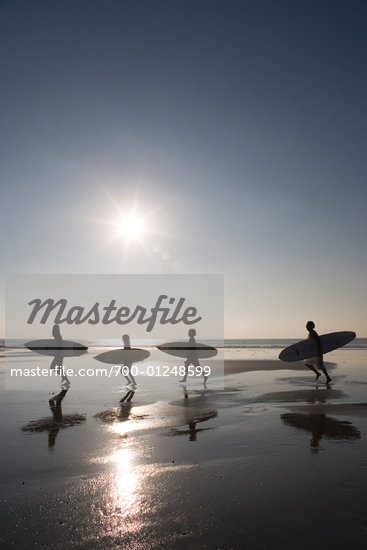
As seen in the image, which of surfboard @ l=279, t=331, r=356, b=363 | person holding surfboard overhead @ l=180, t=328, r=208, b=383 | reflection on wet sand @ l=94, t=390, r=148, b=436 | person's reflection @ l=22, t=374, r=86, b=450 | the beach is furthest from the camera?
surfboard @ l=279, t=331, r=356, b=363

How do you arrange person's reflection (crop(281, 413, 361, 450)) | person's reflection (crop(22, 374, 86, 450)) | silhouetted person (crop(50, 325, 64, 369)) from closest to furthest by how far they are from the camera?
person's reflection (crop(281, 413, 361, 450)), person's reflection (crop(22, 374, 86, 450)), silhouetted person (crop(50, 325, 64, 369))

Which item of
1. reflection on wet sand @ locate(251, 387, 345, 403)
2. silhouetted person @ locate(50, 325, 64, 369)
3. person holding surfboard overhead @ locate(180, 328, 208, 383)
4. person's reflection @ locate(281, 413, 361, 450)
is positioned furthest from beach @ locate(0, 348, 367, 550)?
person holding surfboard overhead @ locate(180, 328, 208, 383)

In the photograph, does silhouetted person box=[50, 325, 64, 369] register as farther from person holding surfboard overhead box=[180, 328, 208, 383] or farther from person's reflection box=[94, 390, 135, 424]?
person holding surfboard overhead box=[180, 328, 208, 383]

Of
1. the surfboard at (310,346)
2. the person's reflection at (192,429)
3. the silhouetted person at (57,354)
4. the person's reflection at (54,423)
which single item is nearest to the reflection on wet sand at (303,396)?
the person's reflection at (192,429)

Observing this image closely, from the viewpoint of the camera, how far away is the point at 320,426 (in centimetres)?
774

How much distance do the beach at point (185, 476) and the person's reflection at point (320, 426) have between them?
37 mm

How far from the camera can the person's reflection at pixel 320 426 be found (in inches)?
272

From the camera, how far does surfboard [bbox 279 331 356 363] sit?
55.7 feet

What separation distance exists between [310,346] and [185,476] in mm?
13529

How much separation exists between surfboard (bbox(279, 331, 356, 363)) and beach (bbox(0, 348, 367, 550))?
661 cm

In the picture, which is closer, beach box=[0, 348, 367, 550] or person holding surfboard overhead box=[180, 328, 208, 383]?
beach box=[0, 348, 367, 550]

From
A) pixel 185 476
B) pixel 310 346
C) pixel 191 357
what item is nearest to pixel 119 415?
pixel 185 476

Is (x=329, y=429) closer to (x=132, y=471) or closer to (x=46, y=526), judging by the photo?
(x=132, y=471)

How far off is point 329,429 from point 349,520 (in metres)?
3.99
